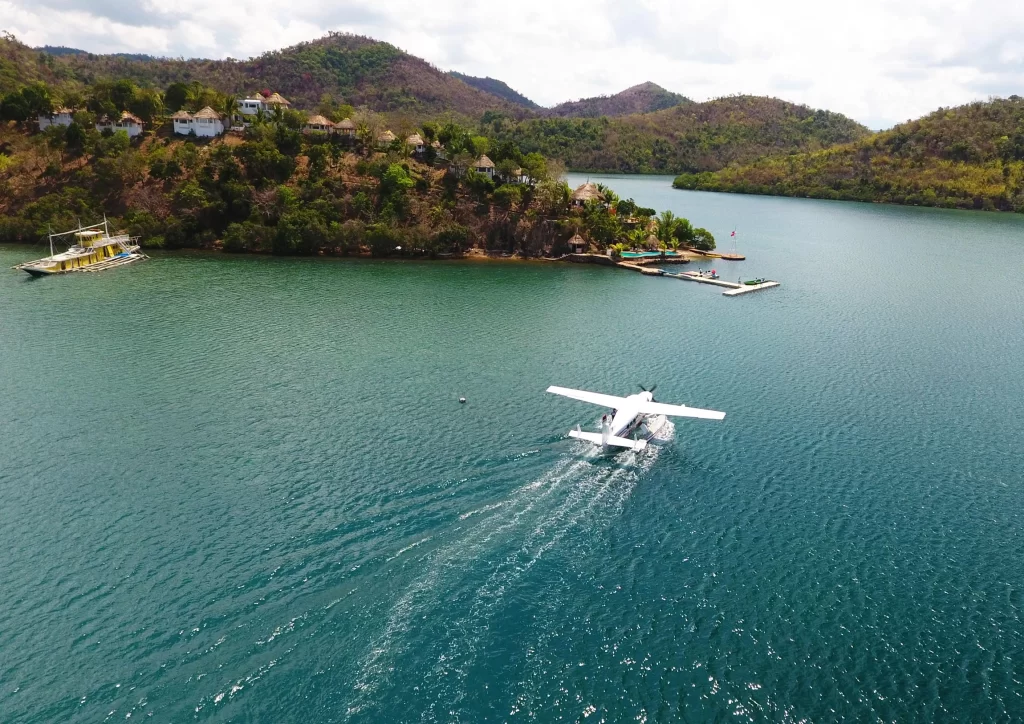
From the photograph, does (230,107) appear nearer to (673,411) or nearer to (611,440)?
(673,411)

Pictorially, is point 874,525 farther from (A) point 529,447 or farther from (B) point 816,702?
(A) point 529,447

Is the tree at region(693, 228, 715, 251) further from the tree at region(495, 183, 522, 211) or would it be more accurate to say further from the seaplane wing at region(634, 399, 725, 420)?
the seaplane wing at region(634, 399, 725, 420)

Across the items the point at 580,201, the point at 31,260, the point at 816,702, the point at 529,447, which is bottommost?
the point at 816,702

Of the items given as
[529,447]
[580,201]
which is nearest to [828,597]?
[529,447]

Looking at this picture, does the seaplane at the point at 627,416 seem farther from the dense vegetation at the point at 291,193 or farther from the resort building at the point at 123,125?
the resort building at the point at 123,125

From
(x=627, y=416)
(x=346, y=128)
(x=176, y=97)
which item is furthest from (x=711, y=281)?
(x=176, y=97)

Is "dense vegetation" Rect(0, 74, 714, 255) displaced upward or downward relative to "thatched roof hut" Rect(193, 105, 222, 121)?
downward

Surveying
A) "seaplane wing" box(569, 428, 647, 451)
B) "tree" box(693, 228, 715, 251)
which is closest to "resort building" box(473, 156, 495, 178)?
"tree" box(693, 228, 715, 251)
